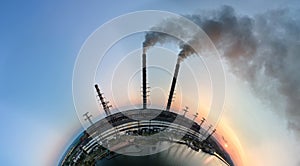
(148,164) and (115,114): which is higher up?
(115,114)

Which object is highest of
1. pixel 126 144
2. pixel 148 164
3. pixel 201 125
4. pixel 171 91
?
pixel 171 91

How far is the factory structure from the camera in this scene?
3456cm

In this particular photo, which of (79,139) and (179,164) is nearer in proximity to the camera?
(179,164)

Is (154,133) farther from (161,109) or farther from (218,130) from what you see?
(218,130)

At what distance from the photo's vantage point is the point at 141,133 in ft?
120

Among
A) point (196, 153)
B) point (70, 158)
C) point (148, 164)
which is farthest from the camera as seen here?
point (70, 158)

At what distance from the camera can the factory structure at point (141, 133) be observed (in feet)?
113

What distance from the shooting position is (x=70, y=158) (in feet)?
118

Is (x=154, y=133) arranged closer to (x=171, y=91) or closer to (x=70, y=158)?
(x=171, y=91)

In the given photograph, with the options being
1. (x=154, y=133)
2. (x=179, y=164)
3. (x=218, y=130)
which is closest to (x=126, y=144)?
(x=154, y=133)

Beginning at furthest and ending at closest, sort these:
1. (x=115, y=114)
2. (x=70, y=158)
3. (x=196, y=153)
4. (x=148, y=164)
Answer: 1. (x=115, y=114)
2. (x=70, y=158)
3. (x=196, y=153)
4. (x=148, y=164)

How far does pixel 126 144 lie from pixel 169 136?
4054mm

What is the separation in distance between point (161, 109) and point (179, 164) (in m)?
8.88

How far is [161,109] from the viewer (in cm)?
3900
